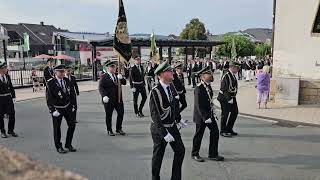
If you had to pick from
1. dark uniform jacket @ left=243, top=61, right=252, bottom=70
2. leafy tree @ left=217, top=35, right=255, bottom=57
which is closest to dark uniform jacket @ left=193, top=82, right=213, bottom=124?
dark uniform jacket @ left=243, top=61, right=252, bottom=70

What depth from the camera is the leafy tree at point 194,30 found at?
59594 millimetres

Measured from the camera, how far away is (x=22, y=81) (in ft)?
88.0

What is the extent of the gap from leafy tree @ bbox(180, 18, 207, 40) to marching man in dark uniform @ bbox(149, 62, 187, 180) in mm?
53785

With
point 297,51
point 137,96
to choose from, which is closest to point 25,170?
point 137,96

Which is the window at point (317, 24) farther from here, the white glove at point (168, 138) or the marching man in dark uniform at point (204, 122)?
the white glove at point (168, 138)

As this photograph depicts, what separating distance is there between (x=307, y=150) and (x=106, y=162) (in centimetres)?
399

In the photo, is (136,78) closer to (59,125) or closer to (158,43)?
(59,125)

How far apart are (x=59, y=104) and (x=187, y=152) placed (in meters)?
2.66

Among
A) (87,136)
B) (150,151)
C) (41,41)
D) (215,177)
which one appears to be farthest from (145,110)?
(41,41)

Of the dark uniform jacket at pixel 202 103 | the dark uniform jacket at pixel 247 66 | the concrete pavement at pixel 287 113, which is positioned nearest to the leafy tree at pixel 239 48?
the dark uniform jacket at pixel 247 66

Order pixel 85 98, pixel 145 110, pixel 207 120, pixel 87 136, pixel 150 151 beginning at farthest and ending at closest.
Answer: pixel 85 98 < pixel 145 110 < pixel 87 136 < pixel 150 151 < pixel 207 120

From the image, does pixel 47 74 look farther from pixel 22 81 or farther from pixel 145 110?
pixel 22 81

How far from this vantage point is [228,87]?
957cm

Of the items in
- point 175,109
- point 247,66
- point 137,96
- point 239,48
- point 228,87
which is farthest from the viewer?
point 239,48
